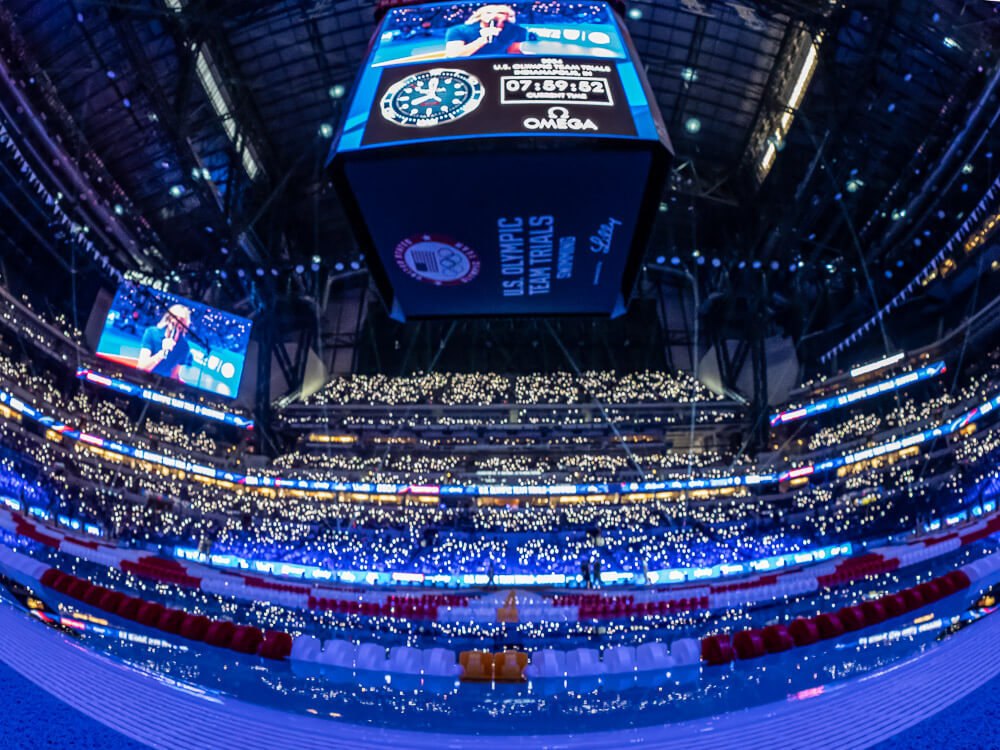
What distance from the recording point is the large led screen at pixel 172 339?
2400cm

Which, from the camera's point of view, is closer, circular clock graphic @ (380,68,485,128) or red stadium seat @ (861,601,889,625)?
red stadium seat @ (861,601,889,625)

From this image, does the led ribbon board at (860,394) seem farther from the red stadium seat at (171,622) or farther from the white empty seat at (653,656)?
the red stadium seat at (171,622)

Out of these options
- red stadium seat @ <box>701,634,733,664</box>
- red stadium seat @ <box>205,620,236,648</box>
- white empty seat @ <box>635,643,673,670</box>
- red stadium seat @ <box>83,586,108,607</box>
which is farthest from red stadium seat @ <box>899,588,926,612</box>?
red stadium seat @ <box>83,586,108,607</box>

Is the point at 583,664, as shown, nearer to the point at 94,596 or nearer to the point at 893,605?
the point at 893,605

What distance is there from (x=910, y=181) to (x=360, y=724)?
76.0ft

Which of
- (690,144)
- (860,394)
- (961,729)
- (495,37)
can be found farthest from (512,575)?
(961,729)

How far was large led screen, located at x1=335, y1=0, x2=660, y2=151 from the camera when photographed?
7.85 meters

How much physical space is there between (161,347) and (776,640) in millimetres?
25173

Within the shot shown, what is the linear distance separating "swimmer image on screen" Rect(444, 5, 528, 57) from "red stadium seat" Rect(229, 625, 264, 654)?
8.37m

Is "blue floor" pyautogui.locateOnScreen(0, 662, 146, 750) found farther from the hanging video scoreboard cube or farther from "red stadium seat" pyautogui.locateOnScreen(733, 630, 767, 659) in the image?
the hanging video scoreboard cube

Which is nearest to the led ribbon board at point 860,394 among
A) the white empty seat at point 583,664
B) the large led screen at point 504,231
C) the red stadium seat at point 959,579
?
the large led screen at point 504,231

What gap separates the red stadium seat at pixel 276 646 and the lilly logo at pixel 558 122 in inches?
283

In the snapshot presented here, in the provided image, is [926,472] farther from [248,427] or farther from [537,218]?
[248,427]

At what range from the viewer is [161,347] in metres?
24.3
